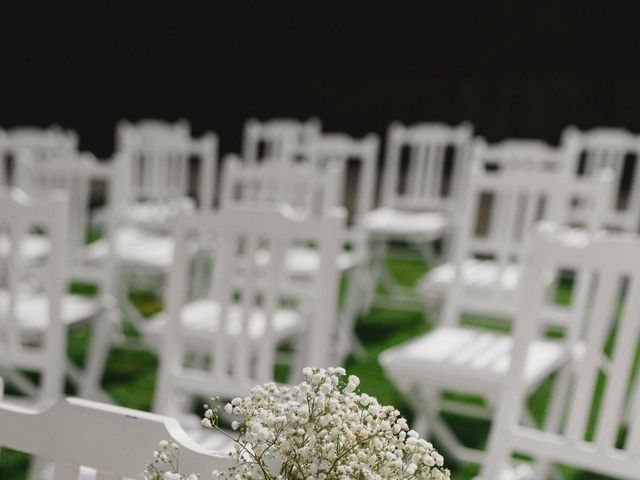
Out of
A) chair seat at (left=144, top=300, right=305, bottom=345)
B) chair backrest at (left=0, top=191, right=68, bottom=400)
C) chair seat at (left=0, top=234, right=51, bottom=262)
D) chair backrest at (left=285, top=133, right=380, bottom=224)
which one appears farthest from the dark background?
chair backrest at (left=0, top=191, right=68, bottom=400)

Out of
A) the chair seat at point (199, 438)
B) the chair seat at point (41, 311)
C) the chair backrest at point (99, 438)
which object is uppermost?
the chair backrest at point (99, 438)

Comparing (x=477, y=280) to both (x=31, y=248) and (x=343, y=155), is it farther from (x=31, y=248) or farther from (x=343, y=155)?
(x=31, y=248)

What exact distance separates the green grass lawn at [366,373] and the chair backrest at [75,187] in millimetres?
527

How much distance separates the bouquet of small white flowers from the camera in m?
0.74

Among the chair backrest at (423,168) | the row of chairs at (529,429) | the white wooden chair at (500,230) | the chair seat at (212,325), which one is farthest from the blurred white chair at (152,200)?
the row of chairs at (529,429)

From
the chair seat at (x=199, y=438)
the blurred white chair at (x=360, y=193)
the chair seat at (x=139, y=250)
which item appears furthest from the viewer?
the blurred white chair at (x=360, y=193)

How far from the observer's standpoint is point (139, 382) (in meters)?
3.71

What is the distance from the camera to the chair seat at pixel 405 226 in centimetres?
439

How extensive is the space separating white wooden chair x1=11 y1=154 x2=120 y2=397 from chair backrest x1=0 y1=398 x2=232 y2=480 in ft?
6.18

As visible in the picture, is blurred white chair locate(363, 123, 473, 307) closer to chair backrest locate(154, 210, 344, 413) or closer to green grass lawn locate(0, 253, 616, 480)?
green grass lawn locate(0, 253, 616, 480)

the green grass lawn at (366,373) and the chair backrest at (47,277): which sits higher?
the chair backrest at (47,277)

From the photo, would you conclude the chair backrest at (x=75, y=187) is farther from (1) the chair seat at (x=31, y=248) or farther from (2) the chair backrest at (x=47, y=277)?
(2) the chair backrest at (x=47, y=277)

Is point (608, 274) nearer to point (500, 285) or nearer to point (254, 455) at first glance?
point (254, 455)

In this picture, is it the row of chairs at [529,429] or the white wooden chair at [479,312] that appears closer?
the row of chairs at [529,429]
